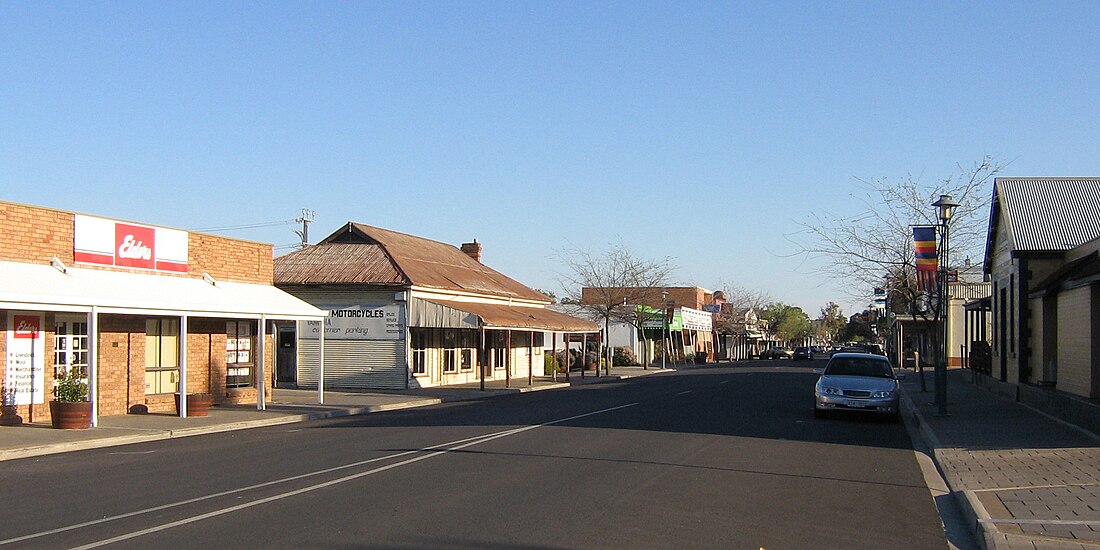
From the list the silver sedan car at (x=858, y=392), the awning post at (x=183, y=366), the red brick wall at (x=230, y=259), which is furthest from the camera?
the red brick wall at (x=230, y=259)

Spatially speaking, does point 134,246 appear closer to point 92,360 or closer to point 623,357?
point 92,360

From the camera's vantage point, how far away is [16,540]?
340 inches

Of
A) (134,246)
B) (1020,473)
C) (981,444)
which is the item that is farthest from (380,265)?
(1020,473)

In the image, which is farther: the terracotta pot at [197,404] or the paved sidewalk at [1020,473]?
the terracotta pot at [197,404]

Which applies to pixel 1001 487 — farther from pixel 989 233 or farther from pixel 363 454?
pixel 989 233

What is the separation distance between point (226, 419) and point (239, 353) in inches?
209

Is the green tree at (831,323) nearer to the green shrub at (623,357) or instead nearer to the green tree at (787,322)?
the green tree at (787,322)

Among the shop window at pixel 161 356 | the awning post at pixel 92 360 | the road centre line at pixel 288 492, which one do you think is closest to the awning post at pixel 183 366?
the shop window at pixel 161 356

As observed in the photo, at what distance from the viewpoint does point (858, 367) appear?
22484mm

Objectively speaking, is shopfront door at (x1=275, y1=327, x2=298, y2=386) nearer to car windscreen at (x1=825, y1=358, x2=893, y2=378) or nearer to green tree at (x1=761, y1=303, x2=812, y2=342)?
car windscreen at (x1=825, y1=358, x2=893, y2=378)

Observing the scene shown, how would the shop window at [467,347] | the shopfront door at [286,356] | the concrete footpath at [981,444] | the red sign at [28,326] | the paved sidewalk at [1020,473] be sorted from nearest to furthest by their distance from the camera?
the paved sidewalk at [1020,473] < the concrete footpath at [981,444] < the red sign at [28,326] < the shopfront door at [286,356] < the shop window at [467,347]

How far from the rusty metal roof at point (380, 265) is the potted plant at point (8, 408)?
50.2 feet

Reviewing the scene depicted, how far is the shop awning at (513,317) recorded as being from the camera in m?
35.6

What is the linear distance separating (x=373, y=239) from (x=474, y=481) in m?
27.2
